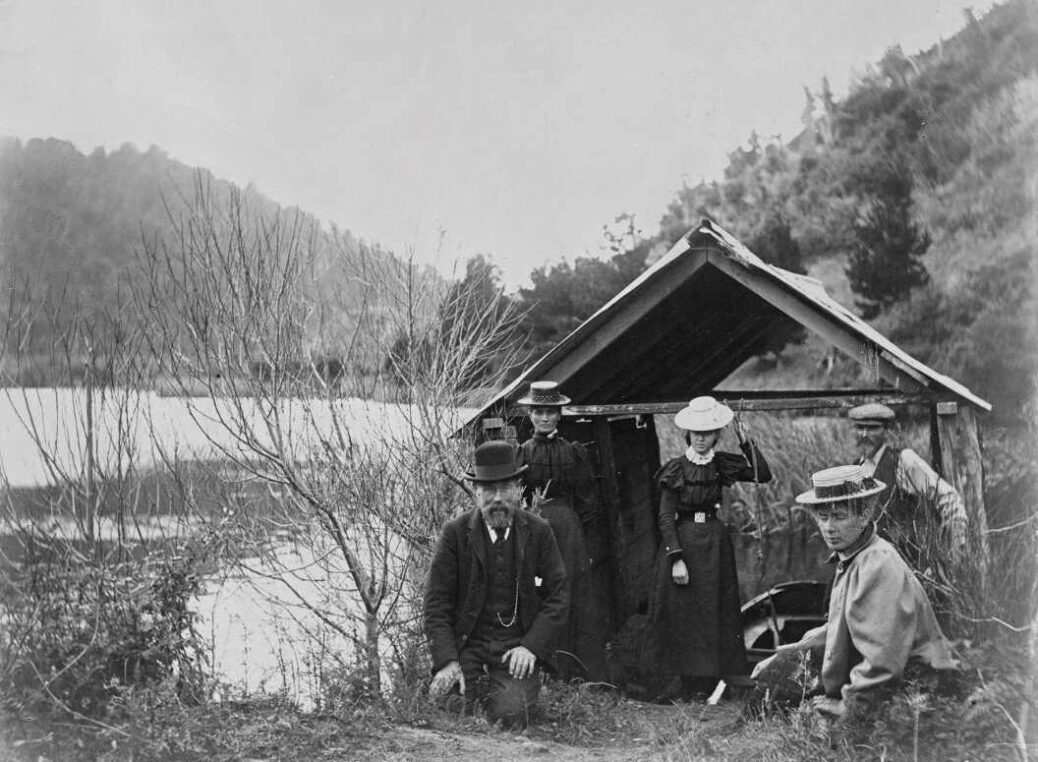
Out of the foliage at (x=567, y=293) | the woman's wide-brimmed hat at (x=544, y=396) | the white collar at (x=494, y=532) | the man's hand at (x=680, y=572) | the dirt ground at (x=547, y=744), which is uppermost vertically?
the foliage at (x=567, y=293)

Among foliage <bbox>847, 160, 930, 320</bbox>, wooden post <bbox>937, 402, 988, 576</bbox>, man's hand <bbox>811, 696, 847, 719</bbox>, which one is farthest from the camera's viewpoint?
foliage <bbox>847, 160, 930, 320</bbox>

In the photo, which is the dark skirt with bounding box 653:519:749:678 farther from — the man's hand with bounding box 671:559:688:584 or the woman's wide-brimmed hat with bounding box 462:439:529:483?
the woman's wide-brimmed hat with bounding box 462:439:529:483

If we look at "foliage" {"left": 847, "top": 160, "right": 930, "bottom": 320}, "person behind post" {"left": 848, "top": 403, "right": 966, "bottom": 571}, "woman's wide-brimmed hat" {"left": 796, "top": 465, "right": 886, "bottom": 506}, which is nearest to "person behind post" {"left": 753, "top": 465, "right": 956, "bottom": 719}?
"woman's wide-brimmed hat" {"left": 796, "top": 465, "right": 886, "bottom": 506}

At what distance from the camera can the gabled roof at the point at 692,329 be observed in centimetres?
651

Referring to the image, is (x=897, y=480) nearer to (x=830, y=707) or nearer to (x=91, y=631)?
(x=830, y=707)

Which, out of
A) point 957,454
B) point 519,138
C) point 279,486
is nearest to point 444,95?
point 519,138

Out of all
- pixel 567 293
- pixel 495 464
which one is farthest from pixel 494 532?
pixel 567 293

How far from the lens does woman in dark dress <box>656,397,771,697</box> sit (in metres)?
6.85

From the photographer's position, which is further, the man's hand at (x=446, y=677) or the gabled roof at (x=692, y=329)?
the gabled roof at (x=692, y=329)

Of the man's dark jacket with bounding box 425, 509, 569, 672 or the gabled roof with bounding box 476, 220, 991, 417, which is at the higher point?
the gabled roof with bounding box 476, 220, 991, 417

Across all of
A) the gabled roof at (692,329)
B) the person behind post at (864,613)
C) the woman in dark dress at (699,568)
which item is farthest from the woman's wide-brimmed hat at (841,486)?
the woman in dark dress at (699,568)

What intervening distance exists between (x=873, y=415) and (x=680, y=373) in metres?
3.72

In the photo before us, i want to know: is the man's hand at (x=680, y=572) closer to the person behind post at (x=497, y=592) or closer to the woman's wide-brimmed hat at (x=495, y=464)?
the person behind post at (x=497, y=592)

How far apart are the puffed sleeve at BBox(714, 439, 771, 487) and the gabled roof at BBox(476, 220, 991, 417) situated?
3.09 ft
